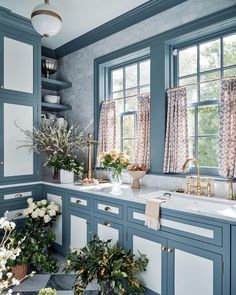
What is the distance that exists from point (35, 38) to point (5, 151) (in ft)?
5.13

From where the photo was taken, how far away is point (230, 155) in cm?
223

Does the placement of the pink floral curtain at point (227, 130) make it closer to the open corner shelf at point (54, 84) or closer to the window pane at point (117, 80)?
the window pane at point (117, 80)

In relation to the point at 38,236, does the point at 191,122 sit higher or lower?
higher

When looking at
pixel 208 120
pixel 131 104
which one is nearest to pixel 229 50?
pixel 208 120

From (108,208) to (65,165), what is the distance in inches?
38.3

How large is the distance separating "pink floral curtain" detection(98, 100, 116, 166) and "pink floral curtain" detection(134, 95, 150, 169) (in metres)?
0.51

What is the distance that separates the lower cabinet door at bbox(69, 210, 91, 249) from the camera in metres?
2.72

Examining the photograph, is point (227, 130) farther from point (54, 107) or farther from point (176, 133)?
point (54, 107)

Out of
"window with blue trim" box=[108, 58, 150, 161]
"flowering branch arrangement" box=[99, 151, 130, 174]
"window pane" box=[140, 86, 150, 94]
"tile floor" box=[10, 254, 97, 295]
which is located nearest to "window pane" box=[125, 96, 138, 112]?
"window with blue trim" box=[108, 58, 150, 161]

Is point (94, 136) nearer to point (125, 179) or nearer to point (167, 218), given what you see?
point (125, 179)

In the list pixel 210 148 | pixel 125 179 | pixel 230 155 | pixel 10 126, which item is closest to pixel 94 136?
pixel 125 179

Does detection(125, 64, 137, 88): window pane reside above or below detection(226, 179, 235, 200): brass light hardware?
above

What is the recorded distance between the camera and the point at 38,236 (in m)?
2.85

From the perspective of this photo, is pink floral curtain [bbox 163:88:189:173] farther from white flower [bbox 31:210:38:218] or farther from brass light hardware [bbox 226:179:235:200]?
white flower [bbox 31:210:38:218]
